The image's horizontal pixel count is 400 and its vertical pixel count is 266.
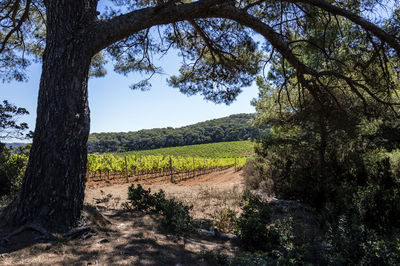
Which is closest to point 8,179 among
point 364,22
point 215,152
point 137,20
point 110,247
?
point 110,247

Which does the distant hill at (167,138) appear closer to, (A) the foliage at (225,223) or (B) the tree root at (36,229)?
(A) the foliage at (225,223)

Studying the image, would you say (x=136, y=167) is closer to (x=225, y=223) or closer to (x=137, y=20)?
(x=225, y=223)

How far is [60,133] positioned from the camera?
8.34ft

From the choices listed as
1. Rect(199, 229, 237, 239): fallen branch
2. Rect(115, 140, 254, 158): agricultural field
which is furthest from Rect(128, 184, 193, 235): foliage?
Rect(115, 140, 254, 158): agricultural field

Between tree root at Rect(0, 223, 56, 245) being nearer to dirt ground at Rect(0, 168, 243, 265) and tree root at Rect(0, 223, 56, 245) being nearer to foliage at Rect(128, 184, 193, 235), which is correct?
dirt ground at Rect(0, 168, 243, 265)

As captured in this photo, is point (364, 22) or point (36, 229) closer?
point (36, 229)

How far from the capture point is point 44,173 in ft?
8.09

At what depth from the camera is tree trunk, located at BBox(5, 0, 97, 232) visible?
2.44 meters

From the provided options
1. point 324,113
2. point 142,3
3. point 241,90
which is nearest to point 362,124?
point 324,113

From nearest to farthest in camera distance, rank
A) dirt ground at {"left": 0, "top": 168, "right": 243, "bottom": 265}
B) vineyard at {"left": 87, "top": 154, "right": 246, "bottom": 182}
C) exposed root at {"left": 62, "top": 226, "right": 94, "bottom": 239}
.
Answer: dirt ground at {"left": 0, "top": 168, "right": 243, "bottom": 265}, exposed root at {"left": 62, "top": 226, "right": 94, "bottom": 239}, vineyard at {"left": 87, "top": 154, "right": 246, "bottom": 182}

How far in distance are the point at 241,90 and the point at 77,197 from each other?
4.74 meters

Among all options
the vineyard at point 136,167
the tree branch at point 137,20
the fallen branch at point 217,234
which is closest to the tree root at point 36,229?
the tree branch at point 137,20

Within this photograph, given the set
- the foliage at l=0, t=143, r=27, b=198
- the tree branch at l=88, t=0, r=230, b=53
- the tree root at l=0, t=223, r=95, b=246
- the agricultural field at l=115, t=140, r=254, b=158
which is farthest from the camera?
the agricultural field at l=115, t=140, r=254, b=158

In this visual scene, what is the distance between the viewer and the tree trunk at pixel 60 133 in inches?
96.2
